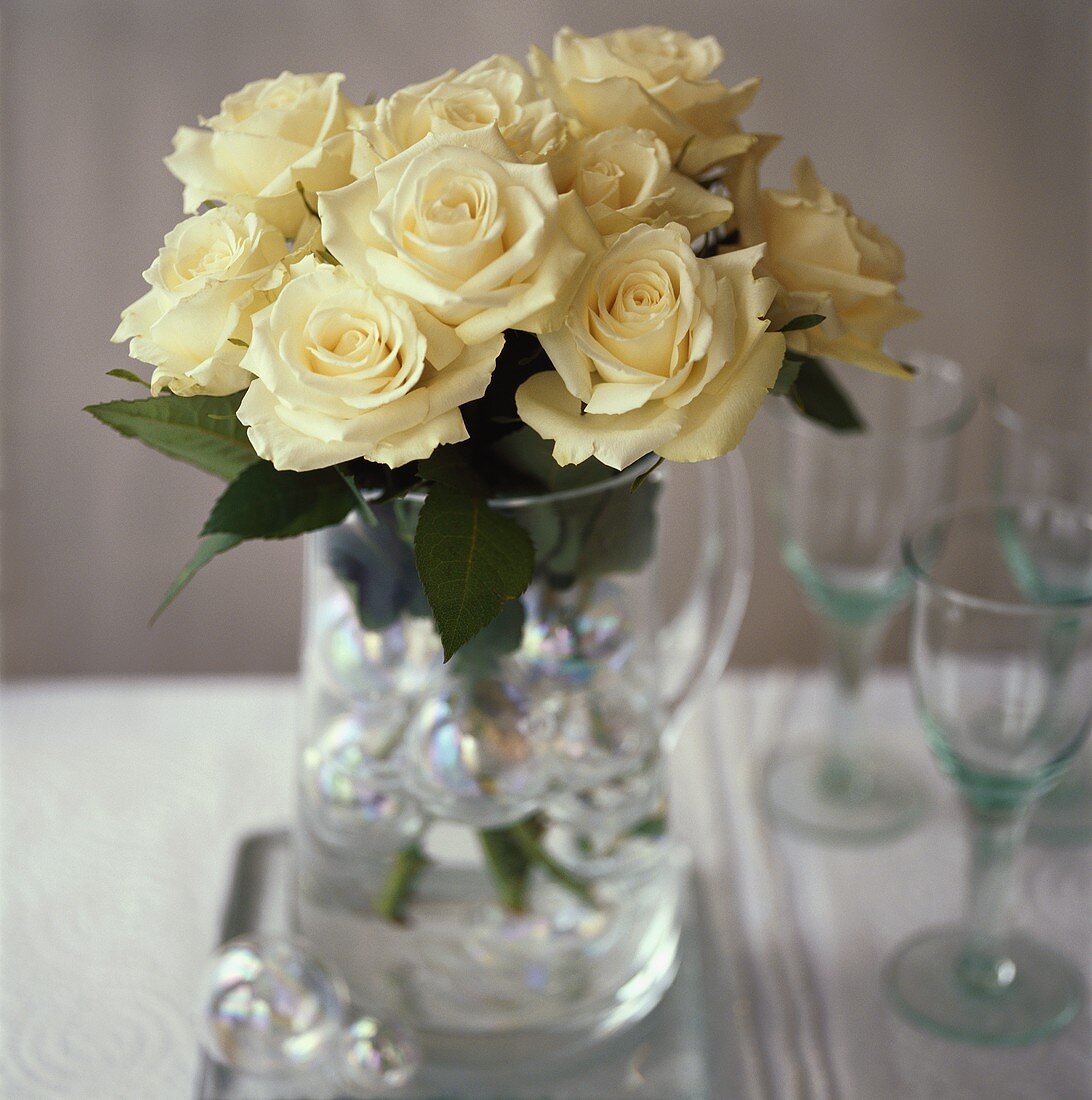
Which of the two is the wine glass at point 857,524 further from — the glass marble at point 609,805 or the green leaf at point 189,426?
the green leaf at point 189,426

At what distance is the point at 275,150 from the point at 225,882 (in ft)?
1.32

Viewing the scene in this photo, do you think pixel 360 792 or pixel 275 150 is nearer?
pixel 275 150

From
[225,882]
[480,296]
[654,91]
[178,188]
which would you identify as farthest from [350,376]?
[178,188]

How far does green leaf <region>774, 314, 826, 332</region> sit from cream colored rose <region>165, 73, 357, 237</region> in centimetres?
15

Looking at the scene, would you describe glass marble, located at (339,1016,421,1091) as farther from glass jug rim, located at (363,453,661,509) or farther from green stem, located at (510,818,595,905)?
glass jug rim, located at (363,453,661,509)

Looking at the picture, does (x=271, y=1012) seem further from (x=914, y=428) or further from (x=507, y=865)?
(x=914, y=428)

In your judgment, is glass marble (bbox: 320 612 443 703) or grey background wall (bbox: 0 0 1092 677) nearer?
glass marble (bbox: 320 612 443 703)

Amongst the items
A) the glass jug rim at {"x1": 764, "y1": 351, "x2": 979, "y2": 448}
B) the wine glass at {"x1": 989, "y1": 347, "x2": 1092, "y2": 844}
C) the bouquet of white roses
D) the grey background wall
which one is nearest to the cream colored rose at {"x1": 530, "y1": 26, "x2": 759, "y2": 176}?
the bouquet of white roses

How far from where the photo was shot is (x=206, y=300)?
1.26 ft

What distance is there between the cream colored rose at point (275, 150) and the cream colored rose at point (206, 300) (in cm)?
2

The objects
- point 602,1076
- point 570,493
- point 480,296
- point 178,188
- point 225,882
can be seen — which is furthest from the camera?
point 178,188

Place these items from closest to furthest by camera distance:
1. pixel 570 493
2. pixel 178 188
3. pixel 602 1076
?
1. pixel 570 493
2. pixel 602 1076
3. pixel 178 188

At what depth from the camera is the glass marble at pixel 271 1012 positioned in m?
0.53

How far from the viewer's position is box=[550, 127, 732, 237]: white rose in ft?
1.29
